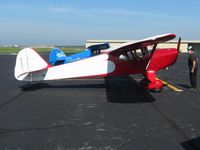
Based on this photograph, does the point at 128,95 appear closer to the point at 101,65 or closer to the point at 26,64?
the point at 101,65

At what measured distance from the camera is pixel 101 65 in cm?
1278

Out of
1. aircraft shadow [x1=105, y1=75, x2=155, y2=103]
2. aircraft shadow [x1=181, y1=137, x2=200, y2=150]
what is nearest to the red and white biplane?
aircraft shadow [x1=105, y1=75, x2=155, y2=103]

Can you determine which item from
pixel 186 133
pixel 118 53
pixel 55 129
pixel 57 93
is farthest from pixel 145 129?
pixel 118 53

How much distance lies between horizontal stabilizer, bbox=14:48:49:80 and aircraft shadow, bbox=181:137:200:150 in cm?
843

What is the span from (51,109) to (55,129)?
2261 millimetres

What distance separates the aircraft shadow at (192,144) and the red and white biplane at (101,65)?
6.86 metres

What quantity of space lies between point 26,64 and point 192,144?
28.9 ft

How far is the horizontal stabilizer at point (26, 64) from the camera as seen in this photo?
41.1 feet

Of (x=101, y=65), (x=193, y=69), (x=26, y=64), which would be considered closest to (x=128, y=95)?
(x=101, y=65)

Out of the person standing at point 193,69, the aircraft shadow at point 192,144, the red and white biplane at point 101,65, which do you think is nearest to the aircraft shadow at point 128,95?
the red and white biplane at point 101,65

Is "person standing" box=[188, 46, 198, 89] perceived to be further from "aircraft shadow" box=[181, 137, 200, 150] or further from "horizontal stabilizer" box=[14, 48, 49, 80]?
"aircraft shadow" box=[181, 137, 200, 150]

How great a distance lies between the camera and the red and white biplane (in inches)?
495

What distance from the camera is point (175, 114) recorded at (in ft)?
26.2

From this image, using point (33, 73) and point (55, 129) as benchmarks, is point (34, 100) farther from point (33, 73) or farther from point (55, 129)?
point (55, 129)
